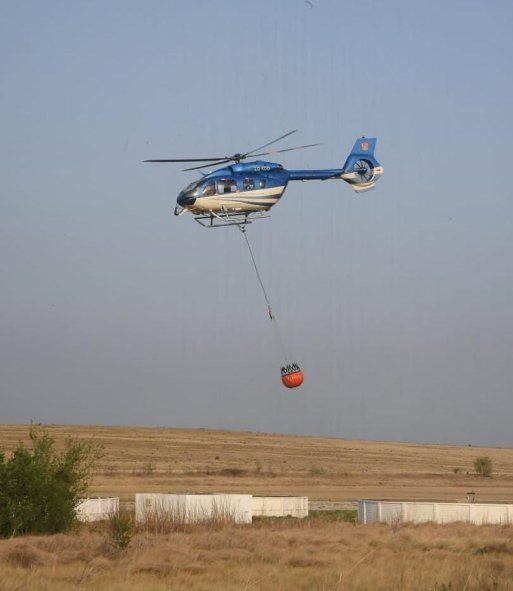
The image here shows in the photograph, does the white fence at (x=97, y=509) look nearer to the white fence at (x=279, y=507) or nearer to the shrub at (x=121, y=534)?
the white fence at (x=279, y=507)

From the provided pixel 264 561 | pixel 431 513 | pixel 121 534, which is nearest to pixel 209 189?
pixel 431 513

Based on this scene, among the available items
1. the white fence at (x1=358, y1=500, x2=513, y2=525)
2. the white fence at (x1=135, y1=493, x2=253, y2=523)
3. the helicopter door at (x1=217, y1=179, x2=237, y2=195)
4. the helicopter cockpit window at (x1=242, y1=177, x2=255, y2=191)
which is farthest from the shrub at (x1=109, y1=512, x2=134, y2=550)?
the helicopter cockpit window at (x1=242, y1=177, x2=255, y2=191)

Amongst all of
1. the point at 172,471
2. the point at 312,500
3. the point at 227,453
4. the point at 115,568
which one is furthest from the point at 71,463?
the point at 227,453

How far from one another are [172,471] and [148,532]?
38830 millimetres

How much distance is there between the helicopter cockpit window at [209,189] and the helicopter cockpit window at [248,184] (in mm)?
1297

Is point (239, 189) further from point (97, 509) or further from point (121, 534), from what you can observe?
point (121, 534)

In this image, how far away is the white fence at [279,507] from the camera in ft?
→ 132

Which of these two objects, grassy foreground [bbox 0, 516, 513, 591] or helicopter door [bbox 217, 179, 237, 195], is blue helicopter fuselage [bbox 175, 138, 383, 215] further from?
grassy foreground [bbox 0, 516, 513, 591]

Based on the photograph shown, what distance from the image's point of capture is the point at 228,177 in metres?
41.0

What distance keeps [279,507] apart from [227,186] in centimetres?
1179

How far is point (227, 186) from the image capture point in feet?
134

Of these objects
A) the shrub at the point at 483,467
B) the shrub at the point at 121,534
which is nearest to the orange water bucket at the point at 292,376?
the shrub at the point at 121,534

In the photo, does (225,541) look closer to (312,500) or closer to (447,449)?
(312,500)

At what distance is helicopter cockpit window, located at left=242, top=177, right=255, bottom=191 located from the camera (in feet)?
135
